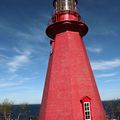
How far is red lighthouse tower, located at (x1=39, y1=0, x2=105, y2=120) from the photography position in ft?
51.9

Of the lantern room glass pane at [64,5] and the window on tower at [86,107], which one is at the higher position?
the lantern room glass pane at [64,5]

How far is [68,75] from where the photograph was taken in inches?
645

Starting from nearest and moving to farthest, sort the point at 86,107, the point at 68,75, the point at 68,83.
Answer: the point at 86,107 < the point at 68,83 < the point at 68,75

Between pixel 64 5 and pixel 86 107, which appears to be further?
pixel 64 5

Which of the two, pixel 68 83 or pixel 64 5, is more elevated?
pixel 64 5

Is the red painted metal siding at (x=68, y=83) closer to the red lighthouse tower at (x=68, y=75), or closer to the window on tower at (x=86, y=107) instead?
the red lighthouse tower at (x=68, y=75)

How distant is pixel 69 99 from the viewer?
15750mm

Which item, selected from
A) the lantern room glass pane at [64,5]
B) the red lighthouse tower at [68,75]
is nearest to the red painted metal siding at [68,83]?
the red lighthouse tower at [68,75]

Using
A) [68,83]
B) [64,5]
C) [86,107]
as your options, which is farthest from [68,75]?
[64,5]

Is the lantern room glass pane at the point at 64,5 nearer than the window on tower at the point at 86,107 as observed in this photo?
No

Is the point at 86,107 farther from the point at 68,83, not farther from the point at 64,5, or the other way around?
the point at 64,5

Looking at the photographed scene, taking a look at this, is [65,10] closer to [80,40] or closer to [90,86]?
[80,40]

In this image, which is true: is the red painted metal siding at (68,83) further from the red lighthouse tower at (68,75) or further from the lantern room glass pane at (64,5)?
the lantern room glass pane at (64,5)

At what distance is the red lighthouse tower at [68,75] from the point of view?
15.8 metres
